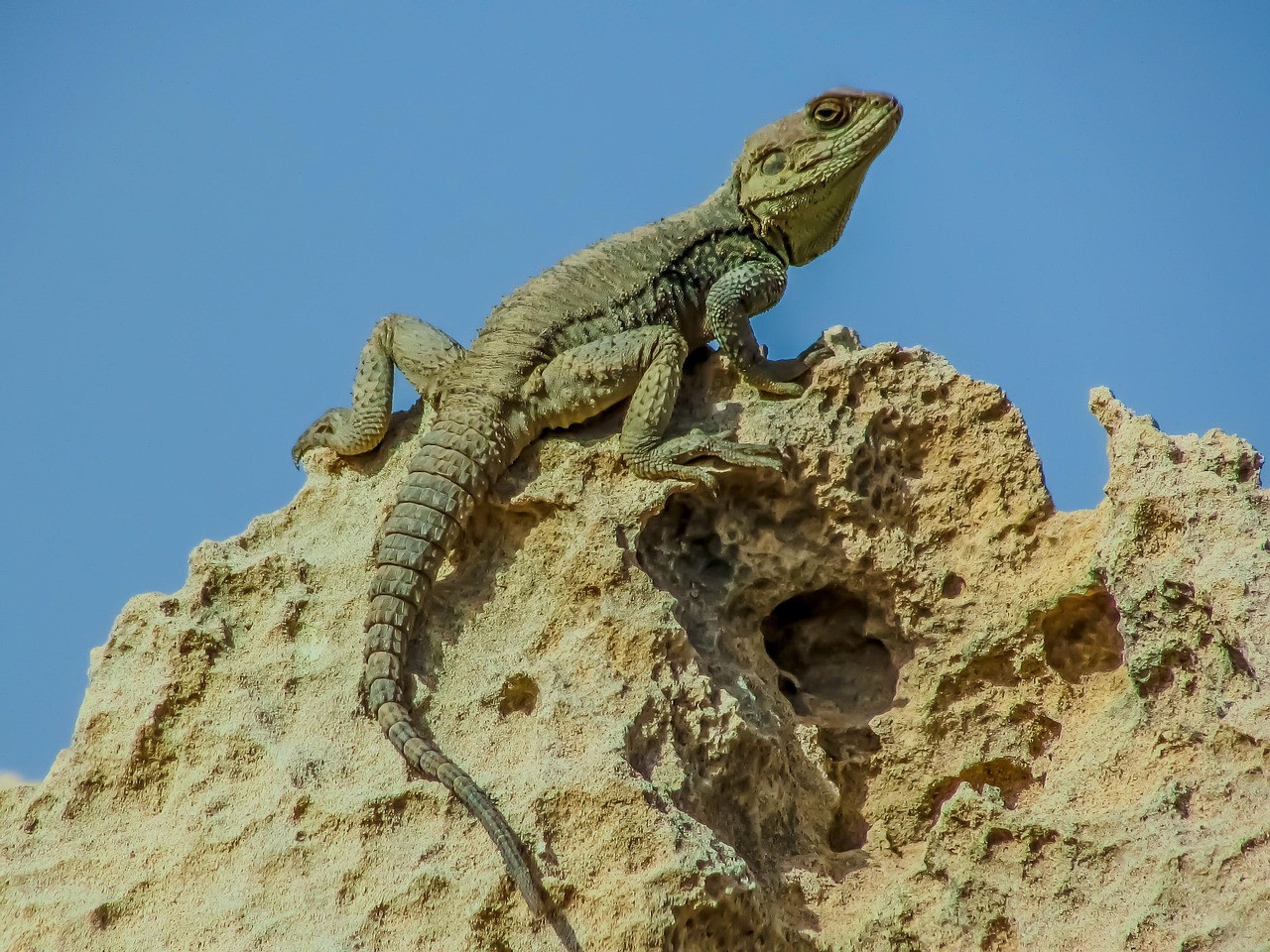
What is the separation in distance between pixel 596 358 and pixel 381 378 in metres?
1.10

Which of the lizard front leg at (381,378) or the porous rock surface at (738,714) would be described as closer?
the porous rock surface at (738,714)

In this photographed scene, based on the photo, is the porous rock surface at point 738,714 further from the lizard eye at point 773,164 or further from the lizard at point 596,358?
the lizard eye at point 773,164

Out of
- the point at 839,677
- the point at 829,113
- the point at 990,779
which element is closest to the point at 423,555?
the point at 839,677

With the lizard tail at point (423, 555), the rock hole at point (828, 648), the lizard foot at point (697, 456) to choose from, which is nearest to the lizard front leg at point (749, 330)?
the lizard foot at point (697, 456)

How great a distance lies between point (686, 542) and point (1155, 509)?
1.68 metres

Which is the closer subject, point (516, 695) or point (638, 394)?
point (516, 695)

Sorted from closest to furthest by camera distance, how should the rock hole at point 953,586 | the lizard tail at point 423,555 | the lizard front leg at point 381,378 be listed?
the lizard tail at point 423,555 → the rock hole at point 953,586 → the lizard front leg at point 381,378

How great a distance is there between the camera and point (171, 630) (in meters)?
4.83

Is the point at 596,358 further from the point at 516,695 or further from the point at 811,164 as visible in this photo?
the point at 811,164

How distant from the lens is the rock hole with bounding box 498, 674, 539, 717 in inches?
179

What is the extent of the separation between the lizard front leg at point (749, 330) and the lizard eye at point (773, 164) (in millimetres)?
447

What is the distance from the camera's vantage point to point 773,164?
582cm

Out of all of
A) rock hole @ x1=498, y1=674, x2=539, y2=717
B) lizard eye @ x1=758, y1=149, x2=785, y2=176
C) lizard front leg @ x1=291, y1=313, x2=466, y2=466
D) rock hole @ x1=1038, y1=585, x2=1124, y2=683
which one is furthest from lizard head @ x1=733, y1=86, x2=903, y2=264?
rock hole @ x1=498, y1=674, x2=539, y2=717

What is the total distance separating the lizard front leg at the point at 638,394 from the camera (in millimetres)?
4809
